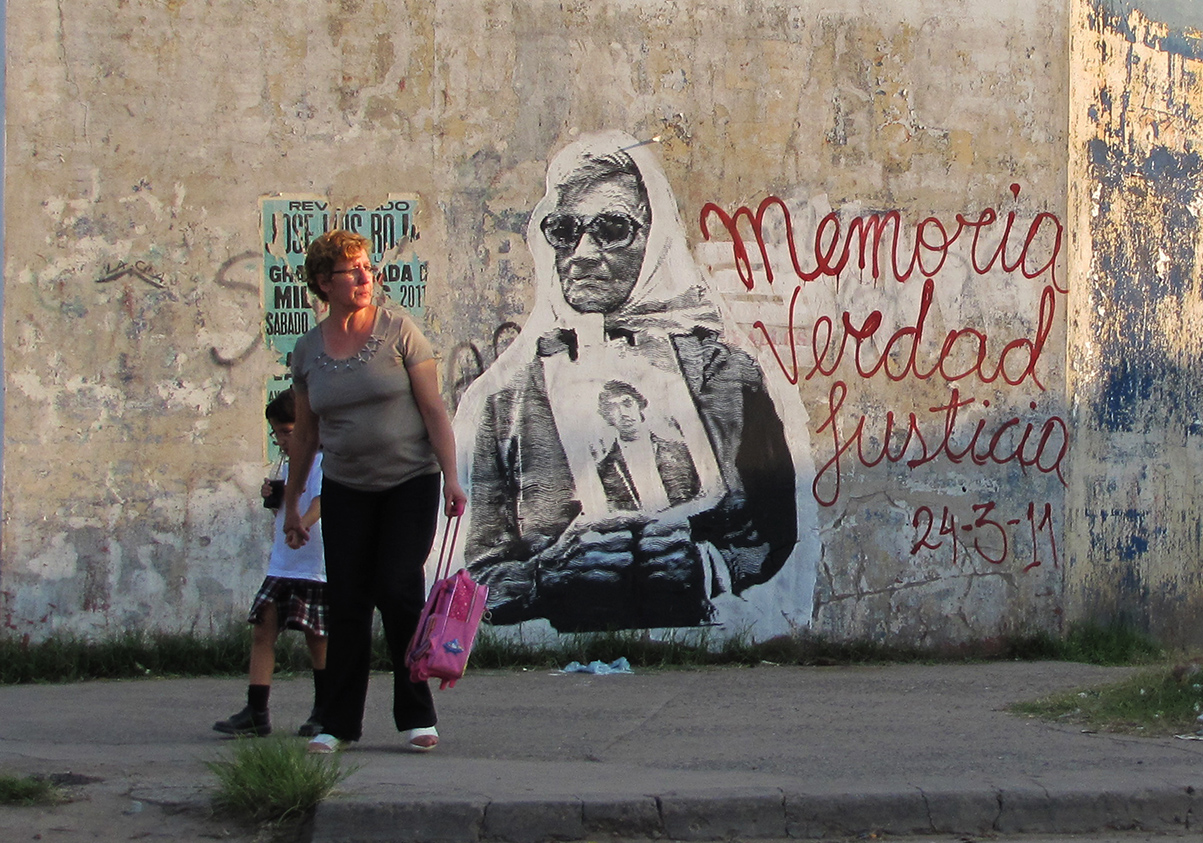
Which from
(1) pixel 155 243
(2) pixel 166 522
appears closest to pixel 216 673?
(2) pixel 166 522

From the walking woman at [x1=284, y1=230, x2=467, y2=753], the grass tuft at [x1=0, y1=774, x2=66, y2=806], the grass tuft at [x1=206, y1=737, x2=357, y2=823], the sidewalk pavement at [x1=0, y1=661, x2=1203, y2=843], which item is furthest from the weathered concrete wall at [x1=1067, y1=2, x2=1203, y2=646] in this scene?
the grass tuft at [x1=0, y1=774, x2=66, y2=806]

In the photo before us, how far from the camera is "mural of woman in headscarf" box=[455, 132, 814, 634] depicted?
7.28 meters

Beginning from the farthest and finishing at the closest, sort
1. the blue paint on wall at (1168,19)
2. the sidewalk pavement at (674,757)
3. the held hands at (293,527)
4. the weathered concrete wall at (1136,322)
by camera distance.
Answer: the blue paint on wall at (1168,19), the weathered concrete wall at (1136,322), the held hands at (293,527), the sidewalk pavement at (674,757)

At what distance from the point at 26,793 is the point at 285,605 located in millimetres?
1322

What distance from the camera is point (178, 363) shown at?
279 inches

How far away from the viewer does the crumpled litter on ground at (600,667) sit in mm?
7039

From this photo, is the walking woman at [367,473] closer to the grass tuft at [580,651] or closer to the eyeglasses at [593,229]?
the grass tuft at [580,651]

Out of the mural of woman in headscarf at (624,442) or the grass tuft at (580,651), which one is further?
the mural of woman in headscarf at (624,442)

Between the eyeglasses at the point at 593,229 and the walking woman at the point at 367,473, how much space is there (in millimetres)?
2481

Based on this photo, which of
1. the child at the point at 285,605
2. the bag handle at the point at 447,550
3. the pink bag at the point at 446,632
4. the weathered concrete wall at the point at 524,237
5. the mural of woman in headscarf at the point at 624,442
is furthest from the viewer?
the mural of woman in headscarf at the point at 624,442

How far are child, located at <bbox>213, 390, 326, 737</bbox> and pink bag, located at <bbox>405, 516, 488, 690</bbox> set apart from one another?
2.10 ft

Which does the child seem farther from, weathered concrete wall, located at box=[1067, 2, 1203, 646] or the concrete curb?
weathered concrete wall, located at box=[1067, 2, 1203, 646]

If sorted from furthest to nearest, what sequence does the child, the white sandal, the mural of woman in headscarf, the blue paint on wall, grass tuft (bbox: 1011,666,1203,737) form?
the blue paint on wall → the mural of woman in headscarf → grass tuft (bbox: 1011,666,1203,737) → the child → the white sandal

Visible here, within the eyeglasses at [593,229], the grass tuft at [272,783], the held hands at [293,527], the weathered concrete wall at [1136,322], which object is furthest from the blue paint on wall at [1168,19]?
the grass tuft at [272,783]
